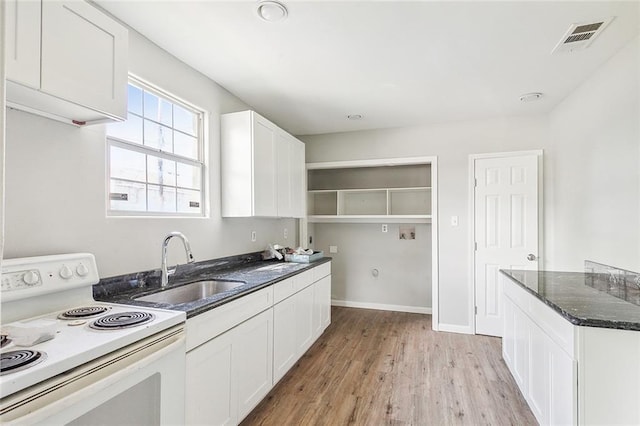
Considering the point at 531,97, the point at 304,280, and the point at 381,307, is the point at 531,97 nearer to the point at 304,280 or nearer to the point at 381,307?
the point at 304,280

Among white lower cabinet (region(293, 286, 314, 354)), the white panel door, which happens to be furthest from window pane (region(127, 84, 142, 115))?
the white panel door

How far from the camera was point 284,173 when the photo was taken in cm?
353

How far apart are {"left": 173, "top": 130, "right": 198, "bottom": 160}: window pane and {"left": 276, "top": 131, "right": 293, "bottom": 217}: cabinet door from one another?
869mm

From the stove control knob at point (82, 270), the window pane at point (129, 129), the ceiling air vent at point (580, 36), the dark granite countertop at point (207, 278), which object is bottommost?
the dark granite countertop at point (207, 278)

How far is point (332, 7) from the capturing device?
186 centimetres

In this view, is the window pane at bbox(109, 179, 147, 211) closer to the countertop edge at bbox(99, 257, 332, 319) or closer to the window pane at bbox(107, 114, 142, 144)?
the window pane at bbox(107, 114, 142, 144)

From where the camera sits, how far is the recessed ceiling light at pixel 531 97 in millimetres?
3114

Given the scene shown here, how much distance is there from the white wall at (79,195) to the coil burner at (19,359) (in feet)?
2.24

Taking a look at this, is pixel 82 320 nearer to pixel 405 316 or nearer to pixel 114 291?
pixel 114 291

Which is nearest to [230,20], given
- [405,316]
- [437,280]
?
[437,280]

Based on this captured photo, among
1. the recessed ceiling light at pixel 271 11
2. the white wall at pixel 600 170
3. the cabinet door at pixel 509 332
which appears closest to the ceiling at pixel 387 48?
the recessed ceiling light at pixel 271 11

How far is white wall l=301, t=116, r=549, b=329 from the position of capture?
374 centimetres

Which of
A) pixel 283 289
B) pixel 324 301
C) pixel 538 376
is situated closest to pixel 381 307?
pixel 324 301

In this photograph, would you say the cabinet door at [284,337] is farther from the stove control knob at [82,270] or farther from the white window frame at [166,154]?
the stove control knob at [82,270]
